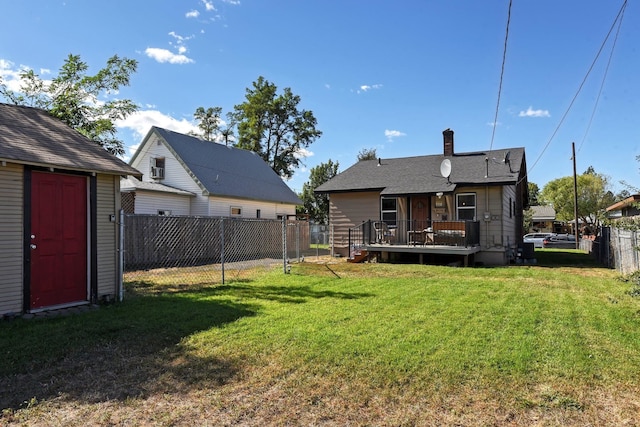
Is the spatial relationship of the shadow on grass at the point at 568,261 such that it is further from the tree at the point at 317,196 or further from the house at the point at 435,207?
the tree at the point at 317,196

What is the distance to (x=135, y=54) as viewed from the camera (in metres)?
14.8

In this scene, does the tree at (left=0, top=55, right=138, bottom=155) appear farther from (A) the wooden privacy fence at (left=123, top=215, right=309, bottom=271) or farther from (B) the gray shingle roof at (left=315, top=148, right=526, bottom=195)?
(B) the gray shingle roof at (left=315, top=148, right=526, bottom=195)

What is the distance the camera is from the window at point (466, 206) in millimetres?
14930

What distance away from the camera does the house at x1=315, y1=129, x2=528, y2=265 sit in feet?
46.0

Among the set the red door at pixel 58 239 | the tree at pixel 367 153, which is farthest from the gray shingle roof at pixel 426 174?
the tree at pixel 367 153

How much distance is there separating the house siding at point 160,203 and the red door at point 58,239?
31.8 ft

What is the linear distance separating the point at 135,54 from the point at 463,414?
1616 centimetres

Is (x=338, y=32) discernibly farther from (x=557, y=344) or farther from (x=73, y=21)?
(x=557, y=344)

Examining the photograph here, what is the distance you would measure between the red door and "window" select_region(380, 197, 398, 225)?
11660 mm

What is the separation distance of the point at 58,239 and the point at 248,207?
1485 cm

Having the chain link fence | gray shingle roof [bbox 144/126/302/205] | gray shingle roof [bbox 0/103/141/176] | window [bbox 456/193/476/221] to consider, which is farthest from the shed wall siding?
window [bbox 456/193/476/221]

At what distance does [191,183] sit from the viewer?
1884 centimetres

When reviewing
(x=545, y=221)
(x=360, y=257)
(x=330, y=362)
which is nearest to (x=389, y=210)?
(x=360, y=257)

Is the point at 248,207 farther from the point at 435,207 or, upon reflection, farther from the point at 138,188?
the point at 435,207
